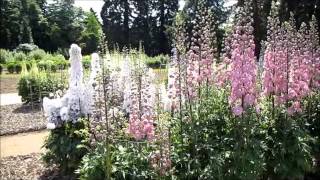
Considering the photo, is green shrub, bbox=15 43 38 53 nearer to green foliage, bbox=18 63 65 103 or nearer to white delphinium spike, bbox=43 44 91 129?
green foliage, bbox=18 63 65 103

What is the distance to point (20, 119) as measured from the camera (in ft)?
41.4

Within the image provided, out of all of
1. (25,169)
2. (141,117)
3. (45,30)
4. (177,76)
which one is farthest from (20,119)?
(45,30)

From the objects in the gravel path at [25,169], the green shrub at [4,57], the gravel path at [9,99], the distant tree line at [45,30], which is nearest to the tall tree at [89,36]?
the distant tree line at [45,30]

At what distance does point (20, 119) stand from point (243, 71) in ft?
29.9

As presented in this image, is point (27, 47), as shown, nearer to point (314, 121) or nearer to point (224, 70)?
point (314, 121)

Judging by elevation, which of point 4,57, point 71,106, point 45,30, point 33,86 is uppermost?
point 45,30

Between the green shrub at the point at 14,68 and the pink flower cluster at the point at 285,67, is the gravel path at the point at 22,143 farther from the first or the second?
the green shrub at the point at 14,68

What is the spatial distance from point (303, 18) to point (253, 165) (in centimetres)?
1301

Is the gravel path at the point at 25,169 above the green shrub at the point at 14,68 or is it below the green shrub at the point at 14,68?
below

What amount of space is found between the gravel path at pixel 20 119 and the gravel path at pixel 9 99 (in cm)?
113

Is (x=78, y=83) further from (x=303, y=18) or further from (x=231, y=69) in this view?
(x=303, y=18)

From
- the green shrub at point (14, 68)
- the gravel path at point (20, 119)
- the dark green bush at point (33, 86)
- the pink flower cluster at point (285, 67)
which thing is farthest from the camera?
the green shrub at point (14, 68)

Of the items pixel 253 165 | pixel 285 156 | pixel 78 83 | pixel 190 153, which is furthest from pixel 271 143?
pixel 78 83

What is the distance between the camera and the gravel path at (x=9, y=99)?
16.6 m
